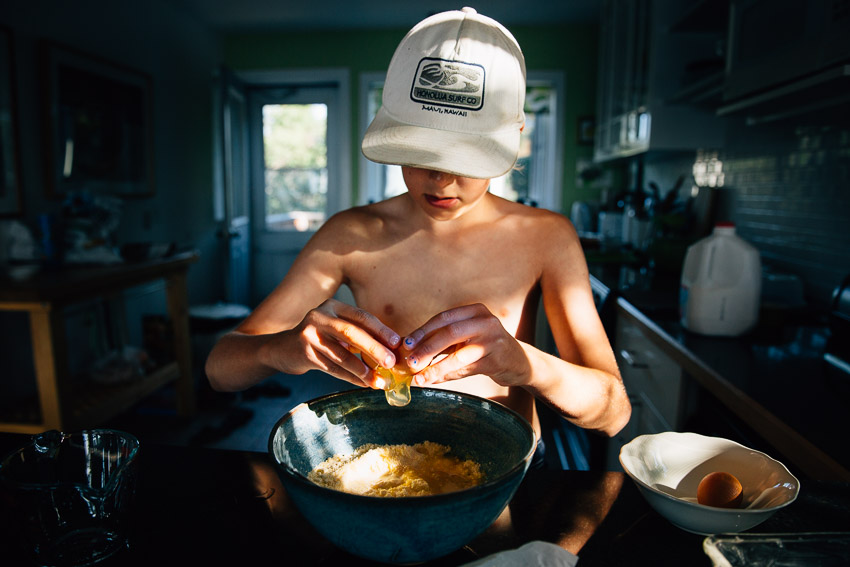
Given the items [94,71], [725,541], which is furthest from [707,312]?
[94,71]

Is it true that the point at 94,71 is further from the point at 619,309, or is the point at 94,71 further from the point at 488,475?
the point at 488,475

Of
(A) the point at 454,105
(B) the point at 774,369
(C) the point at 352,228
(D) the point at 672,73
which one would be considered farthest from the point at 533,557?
(D) the point at 672,73

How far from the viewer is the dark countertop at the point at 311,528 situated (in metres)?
0.61

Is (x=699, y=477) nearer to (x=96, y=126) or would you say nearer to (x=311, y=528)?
(x=311, y=528)

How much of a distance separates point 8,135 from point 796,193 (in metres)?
3.35

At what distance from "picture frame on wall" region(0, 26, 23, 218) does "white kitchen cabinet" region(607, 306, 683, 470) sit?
2.77 metres

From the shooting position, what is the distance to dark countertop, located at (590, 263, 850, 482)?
1.00 metres

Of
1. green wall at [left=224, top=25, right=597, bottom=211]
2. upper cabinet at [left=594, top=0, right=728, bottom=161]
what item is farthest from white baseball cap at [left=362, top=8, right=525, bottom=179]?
green wall at [left=224, top=25, right=597, bottom=211]

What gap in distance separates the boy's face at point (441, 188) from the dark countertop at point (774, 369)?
2.26ft

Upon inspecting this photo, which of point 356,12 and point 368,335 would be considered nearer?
point 368,335

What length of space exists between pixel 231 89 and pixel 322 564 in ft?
14.1

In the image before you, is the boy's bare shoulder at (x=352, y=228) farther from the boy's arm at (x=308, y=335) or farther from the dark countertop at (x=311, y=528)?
the dark countertop at (x=311, y=528)

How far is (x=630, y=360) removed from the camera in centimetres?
202

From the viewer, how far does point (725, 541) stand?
0.51 metres
